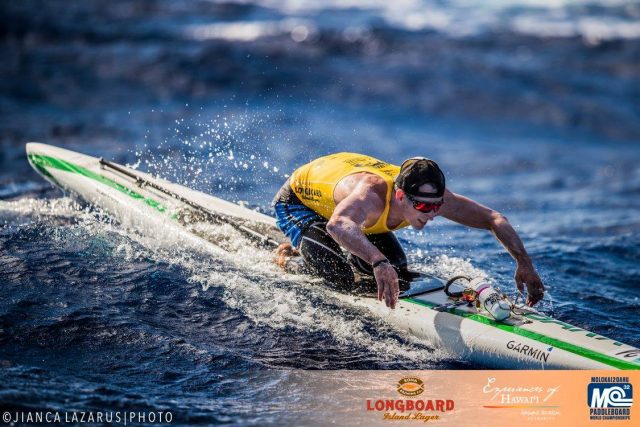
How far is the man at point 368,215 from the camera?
614 centimetres

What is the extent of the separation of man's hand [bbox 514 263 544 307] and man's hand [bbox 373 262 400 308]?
4.58 feet

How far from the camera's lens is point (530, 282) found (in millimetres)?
6625

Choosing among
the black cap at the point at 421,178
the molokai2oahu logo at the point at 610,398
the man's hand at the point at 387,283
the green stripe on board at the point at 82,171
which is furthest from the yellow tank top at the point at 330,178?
the green stripe on board at the point at 82,171

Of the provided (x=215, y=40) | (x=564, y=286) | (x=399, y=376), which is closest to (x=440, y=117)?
(x=215, y=40)

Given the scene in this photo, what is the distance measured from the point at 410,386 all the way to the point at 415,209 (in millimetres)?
1432

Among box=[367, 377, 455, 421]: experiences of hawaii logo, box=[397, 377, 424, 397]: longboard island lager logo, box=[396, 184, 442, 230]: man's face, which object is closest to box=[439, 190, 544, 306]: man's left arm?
box=[396, 184, 442, 230]: man's face

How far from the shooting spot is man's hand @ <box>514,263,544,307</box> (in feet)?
21.7

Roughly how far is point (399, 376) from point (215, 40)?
19.2 m

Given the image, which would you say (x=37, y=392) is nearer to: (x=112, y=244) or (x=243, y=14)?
(x=112, y=244)

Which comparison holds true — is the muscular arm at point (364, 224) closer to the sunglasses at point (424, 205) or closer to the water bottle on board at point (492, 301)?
the sunglasses at point (424, 205)

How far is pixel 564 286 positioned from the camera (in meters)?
8.63

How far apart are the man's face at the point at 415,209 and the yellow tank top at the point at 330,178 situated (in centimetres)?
19

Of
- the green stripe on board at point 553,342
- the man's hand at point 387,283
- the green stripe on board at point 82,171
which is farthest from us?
the green stripe on board at point 82,171

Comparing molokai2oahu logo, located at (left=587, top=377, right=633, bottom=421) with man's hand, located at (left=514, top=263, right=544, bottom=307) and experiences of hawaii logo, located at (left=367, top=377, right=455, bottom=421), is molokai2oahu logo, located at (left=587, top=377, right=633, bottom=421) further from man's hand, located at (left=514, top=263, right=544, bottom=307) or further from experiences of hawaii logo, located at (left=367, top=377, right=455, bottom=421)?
man's hand, located at (left=514, top=263, right=544, bottom=307)
